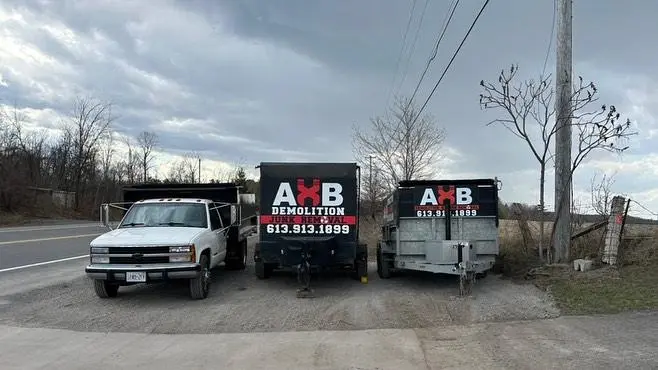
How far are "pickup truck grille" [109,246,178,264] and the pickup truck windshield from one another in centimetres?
149

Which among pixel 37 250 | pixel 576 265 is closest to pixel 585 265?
pixel 576 265

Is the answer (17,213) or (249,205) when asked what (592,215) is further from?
(17,213)

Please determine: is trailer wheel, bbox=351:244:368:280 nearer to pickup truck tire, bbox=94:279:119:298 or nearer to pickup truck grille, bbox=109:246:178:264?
pickup truck grille, bbox=109:246:178:264

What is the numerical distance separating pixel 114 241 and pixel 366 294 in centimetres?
494

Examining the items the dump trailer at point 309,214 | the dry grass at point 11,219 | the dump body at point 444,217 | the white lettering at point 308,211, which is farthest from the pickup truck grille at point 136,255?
the dry grass at point 11,219

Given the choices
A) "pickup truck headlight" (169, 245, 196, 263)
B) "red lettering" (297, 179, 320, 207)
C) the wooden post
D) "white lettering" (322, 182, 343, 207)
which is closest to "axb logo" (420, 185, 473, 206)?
"white lettering" (322, 182, 343, 207)

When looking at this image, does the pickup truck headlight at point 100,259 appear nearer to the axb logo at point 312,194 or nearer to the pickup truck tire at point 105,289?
the pickup truck tire at point 105,289

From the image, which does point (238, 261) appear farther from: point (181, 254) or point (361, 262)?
point (181, 254)

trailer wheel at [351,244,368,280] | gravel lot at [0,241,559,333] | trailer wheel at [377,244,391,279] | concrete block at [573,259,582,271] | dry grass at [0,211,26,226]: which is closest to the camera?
gravel lot at [0,241,559,333]

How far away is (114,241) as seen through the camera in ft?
35.0

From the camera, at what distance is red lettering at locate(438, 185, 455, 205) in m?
12.7

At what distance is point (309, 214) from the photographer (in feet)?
40.8

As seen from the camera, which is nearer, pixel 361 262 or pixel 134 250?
pixel 134 250

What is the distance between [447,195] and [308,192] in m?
3.04
